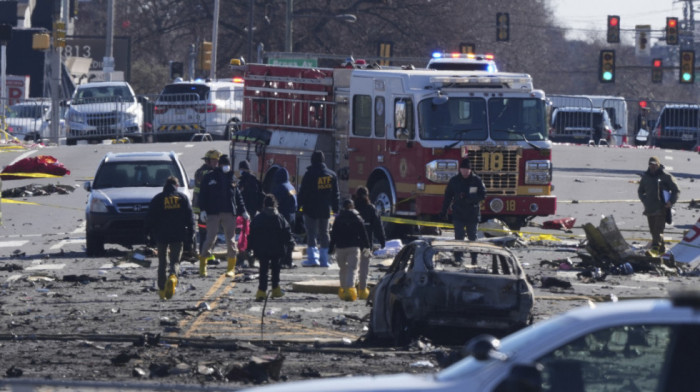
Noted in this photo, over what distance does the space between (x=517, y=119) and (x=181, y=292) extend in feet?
26.5

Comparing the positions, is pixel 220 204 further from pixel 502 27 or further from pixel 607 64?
pixel 502 27

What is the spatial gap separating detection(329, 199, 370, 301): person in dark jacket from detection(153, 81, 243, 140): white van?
28.5 metres

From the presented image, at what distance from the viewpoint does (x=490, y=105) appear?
23.9 metres

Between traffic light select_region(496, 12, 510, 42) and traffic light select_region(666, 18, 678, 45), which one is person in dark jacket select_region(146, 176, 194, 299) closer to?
traffic light select_region(496, 12, 510, 42)

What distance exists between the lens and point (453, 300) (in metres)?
13.5

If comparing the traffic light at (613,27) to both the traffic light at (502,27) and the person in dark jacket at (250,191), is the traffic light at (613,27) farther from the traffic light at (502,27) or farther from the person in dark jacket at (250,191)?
the person in dark jacket at (250,191)

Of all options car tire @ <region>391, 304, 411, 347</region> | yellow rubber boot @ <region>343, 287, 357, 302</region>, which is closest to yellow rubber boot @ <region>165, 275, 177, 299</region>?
yellow rubber boot @ <region>343, 287, 357, 302</region>

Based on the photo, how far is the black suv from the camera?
22.7m

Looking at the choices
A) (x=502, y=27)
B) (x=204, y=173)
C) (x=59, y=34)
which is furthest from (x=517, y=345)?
(x=502, y=27)

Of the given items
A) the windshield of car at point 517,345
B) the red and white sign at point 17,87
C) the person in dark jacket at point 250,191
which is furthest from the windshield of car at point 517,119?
the red and white sign at point 17,87

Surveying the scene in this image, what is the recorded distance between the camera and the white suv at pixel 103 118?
45312 millimetres

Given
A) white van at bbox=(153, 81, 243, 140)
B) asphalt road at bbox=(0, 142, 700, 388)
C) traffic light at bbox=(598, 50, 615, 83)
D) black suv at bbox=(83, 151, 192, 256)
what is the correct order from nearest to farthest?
asphalt road at bbox=(0, 142, 700, 388), black suv at bbox=(83, 151, 192, 256), white van at bbox=(153, 81, 243, 140), traffic light at bbox=(598, 50, 615, 83)

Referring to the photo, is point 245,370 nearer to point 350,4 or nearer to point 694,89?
point 350,4

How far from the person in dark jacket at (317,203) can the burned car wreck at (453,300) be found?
793 cm
